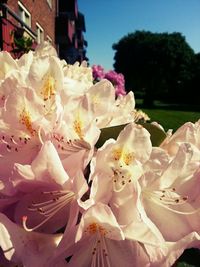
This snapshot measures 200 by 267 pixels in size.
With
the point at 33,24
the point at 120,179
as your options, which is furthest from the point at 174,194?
the point at 33,24

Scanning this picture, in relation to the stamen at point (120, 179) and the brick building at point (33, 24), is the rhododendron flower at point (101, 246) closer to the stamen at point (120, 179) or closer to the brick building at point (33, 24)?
the stamen at point (120, 179)

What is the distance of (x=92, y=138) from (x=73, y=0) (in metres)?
23.3

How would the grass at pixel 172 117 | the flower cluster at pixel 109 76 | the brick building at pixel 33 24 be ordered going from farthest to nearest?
1. the grass at pixel 172 117
2. the brick building at pixel 33 24
3. the flower cluster at pixel 109 76

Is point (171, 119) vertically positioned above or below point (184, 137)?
below

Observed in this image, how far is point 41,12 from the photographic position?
50.1 feet

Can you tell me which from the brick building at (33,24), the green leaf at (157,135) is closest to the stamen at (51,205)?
the green leaf at (157,135)

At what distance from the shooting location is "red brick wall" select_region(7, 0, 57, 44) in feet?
38.5

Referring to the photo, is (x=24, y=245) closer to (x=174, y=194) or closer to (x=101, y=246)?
(x=101, y=246)

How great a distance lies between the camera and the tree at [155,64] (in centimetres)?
3875

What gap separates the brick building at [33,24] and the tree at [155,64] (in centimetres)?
1309

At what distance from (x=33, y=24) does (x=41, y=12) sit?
5.68 feet

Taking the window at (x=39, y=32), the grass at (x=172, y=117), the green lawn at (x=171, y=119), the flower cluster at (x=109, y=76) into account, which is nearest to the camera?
the flower cluster at (x=109, y=76)

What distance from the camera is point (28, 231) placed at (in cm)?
64

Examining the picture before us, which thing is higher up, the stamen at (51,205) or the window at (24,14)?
the window at (24,14)
